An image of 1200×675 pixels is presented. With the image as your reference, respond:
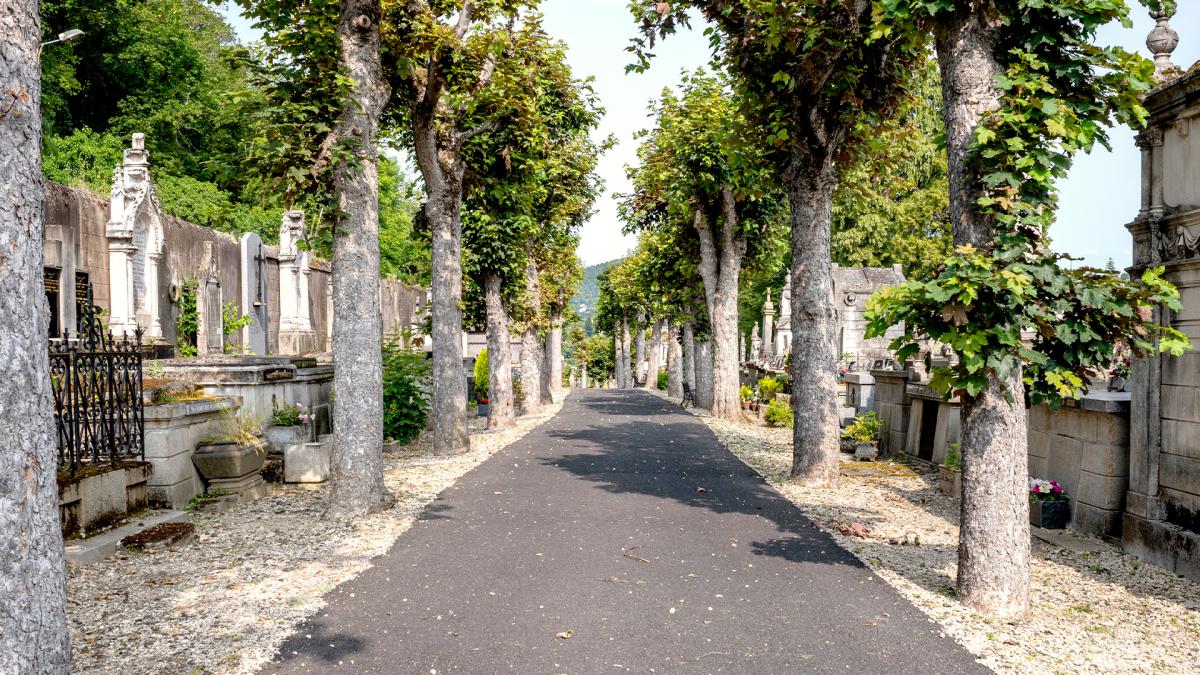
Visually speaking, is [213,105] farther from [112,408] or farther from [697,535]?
[697,535]

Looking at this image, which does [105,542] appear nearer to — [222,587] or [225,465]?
[222,587]

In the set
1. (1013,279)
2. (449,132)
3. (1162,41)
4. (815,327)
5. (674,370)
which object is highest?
(449,132)

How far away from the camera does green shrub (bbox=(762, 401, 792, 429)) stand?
1919 centimetres

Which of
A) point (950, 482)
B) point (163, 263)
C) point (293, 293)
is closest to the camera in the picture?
point (950, 482)

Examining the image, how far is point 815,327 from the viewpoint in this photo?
1070 centimetres

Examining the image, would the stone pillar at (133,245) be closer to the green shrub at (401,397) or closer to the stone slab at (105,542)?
the green shrub at (401,397)

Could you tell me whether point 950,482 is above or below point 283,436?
below

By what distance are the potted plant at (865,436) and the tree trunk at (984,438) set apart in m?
8.06

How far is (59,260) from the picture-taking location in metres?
13.3

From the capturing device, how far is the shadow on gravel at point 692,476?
7.23 meters

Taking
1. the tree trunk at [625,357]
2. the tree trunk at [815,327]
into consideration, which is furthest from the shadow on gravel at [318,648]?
the tree trunk at [625,357]

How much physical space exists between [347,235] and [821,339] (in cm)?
618

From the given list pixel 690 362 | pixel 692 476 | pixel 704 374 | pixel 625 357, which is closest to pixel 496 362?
pixel 692 476

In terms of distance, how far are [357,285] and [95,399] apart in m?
2.75
